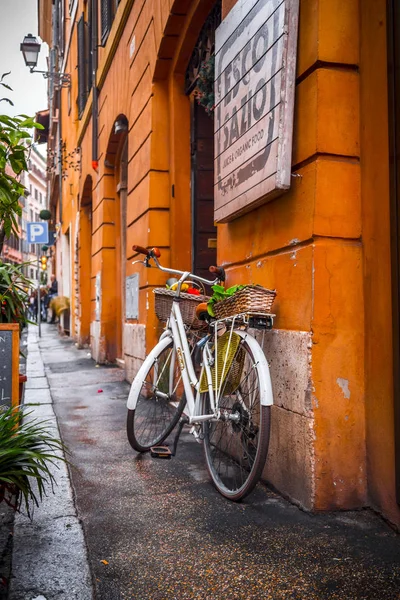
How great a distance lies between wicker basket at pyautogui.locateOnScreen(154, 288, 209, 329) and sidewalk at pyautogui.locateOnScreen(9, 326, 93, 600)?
1.21 meters

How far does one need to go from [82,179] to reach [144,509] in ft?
34.5

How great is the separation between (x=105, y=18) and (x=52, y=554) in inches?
362

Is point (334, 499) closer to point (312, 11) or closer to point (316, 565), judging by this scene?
point (316, 565)

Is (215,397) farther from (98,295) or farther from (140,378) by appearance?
(98,295)

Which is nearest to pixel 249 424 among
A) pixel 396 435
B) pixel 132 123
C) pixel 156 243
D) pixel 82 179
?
pixel 396 435

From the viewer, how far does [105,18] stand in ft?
32.2

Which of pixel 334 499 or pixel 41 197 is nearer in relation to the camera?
pixel 334 499

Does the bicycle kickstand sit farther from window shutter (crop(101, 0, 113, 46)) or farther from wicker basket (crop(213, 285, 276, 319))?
window shutter (crop(101, 0, 113, 46))

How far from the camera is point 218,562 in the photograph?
2.45 m

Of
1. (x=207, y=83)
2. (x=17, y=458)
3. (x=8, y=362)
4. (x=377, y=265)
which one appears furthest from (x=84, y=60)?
(x=17, y=458)

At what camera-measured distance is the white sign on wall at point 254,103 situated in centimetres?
319

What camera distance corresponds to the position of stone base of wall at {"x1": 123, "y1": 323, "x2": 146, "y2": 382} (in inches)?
272

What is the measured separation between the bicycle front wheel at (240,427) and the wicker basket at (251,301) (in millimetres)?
196

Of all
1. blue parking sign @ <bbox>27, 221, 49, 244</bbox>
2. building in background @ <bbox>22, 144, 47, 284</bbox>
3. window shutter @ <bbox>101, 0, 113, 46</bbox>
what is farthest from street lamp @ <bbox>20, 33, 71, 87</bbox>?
building in background @ <bbox>22, 144, 47, 284</bbox>
